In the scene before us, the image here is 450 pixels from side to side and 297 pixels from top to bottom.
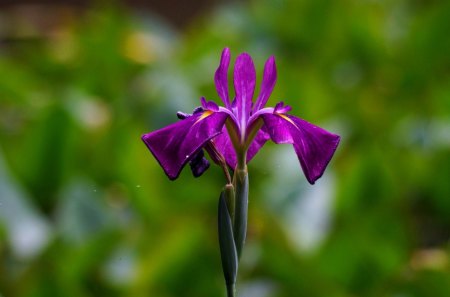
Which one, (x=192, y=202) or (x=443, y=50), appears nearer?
(x=192, y=202)

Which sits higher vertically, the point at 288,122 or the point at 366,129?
the point at 288,122

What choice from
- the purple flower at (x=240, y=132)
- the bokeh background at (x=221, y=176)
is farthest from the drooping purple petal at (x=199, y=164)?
the bokeh background at (x=221, y=176)

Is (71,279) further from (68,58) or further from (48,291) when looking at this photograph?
(68,58)

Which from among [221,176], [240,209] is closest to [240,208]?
[240,209]

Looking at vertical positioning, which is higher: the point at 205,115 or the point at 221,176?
the point at 205,115

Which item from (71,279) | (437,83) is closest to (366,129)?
(437,83)

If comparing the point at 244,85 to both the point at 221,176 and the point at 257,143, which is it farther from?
the point at 221,176

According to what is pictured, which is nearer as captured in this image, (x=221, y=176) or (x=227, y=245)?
(x=227, y=245)
